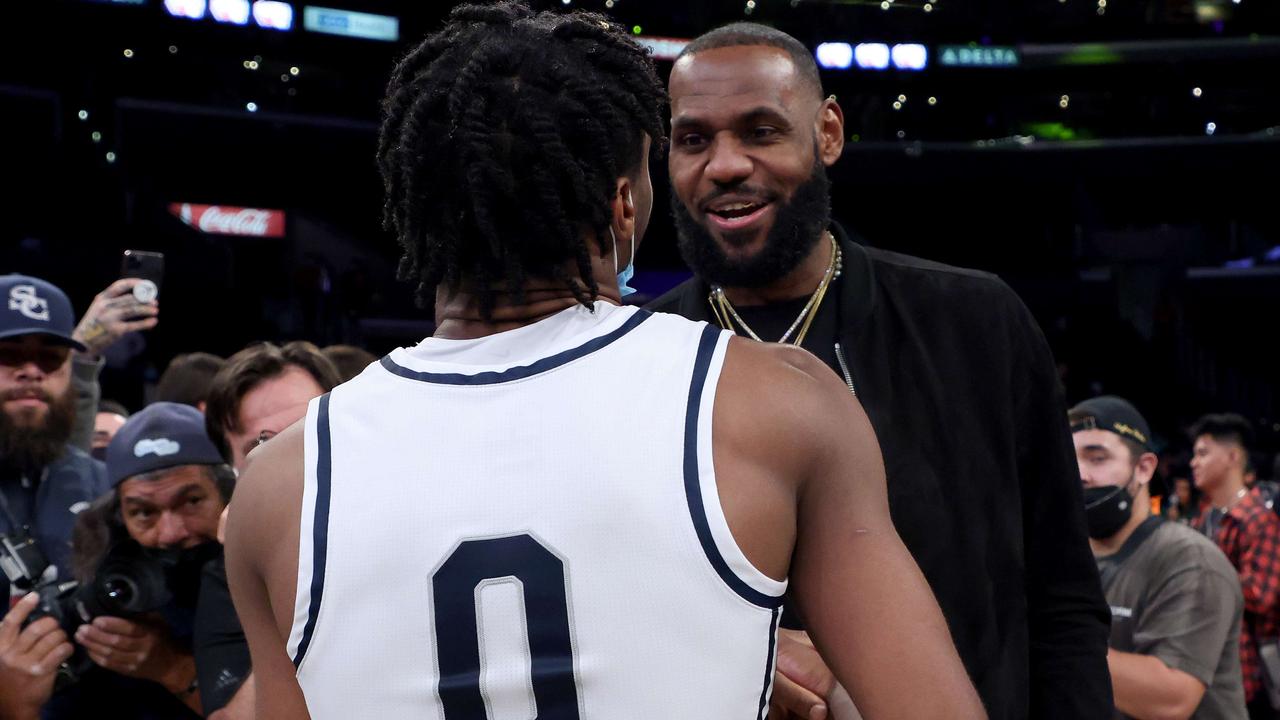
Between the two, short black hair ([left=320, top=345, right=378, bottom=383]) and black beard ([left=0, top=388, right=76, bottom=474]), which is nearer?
black beard ([left=0, top=388, right=76, bottom=474])

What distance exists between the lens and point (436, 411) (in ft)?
4.42

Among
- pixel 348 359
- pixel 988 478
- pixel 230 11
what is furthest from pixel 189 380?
pixel 230 11

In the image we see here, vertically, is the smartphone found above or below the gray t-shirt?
above

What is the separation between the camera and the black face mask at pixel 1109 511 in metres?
4.23

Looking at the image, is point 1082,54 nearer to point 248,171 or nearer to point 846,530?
point 248,171

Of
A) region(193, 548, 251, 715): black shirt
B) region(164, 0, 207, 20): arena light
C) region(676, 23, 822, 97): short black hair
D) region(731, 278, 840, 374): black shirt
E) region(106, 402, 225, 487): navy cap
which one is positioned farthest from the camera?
region(164, 0, 207, 20): arena light

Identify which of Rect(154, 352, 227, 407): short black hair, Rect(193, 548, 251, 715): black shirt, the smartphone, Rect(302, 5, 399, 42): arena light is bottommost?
Rect(193, 548, 251, 715): black shirt

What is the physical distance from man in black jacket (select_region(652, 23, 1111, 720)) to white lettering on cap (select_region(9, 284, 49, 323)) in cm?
→ 236

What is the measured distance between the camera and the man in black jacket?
6.74 ft

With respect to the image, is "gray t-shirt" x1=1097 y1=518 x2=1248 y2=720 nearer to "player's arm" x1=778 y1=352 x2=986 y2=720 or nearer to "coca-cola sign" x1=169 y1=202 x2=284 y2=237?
"player's arm" x1=778 y1=352 x2=986 y2=720

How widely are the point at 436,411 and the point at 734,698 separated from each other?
0.42 metres

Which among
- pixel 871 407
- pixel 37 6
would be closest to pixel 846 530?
pixel 871 407

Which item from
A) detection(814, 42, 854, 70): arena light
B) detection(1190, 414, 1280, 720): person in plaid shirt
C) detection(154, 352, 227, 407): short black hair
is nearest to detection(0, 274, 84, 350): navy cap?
detection(154, 352, 227, 407): short black hair

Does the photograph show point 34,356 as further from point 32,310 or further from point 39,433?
point 39,433
